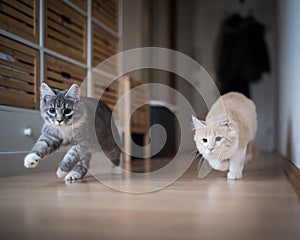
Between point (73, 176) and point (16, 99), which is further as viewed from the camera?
point (16, 99)

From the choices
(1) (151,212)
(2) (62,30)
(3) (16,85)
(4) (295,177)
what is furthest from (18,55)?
(4) (295,177)

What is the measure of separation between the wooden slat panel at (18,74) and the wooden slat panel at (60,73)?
0.12 meters

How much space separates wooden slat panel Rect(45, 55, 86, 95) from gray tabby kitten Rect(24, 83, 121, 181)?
497 millimetres

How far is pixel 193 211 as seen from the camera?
3.53ft

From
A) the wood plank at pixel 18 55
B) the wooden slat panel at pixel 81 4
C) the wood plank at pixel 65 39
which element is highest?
the wooden slat panel at pixel 81 4

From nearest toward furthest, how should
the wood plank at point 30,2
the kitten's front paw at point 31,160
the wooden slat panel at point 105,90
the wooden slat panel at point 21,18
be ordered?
the kitten's front paw at point 31,160, the wooden slat panel at point 21,18, the wood plank at point 30,2, the wooden slat panel at point 105,90

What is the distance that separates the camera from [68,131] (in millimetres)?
1756

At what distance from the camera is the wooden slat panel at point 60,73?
2.30 meters

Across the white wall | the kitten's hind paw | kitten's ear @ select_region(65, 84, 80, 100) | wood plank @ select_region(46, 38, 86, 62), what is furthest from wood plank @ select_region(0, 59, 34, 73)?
the white wall

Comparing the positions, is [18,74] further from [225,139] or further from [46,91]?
[225,139]

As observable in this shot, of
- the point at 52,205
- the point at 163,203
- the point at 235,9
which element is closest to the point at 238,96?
the point at 163,203

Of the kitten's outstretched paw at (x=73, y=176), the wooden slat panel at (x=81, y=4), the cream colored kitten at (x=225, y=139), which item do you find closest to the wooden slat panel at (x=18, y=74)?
the kitten's outstretched paw at (x=73, y=176)

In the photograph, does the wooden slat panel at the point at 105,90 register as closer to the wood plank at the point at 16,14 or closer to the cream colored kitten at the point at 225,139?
the wood plank at the point at 16,14

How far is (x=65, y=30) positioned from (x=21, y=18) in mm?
493
